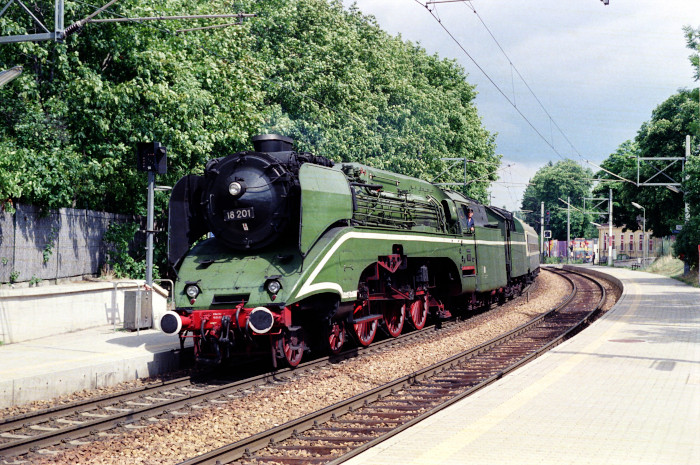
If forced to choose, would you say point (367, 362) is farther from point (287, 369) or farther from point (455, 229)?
point (455, 229)

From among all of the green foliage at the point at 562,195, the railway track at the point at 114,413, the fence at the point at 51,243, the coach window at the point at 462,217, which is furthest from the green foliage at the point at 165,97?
the green foliage at the point at 562,195

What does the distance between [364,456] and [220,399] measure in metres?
3.72

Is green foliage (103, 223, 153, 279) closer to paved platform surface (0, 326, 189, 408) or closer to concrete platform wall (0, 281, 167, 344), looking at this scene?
concrete platform wall (0, 281, 167, 344)

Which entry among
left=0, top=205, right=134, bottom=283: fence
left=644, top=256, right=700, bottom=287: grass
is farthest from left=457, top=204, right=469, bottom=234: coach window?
left=644, top=256, right=700, bottom=287: grass

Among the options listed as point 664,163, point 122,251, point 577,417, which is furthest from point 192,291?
point 664,163

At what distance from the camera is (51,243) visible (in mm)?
15320

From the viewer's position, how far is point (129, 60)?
15.6 meters

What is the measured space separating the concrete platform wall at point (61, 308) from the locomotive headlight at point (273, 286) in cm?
535

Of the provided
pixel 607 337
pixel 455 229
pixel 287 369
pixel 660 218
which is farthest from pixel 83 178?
pixel 660 218

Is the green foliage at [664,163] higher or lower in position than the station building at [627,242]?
higher

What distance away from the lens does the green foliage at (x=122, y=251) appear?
57.9ft

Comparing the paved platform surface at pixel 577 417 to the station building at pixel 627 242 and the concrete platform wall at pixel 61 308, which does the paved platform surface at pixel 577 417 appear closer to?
the concrete platform wall at pixel 61 308

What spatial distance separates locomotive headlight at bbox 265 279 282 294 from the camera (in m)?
9.96

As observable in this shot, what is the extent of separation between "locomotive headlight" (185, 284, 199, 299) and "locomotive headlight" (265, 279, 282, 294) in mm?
1211
